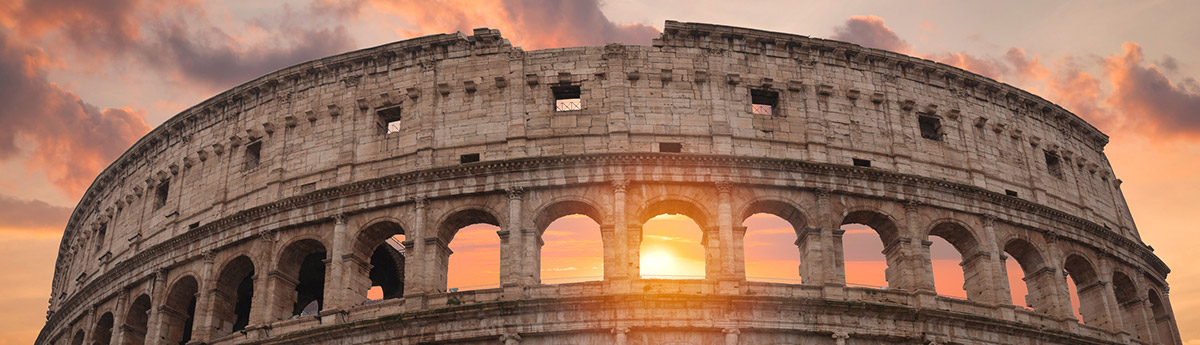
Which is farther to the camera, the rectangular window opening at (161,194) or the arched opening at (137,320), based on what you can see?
the rectangular window opening at (161,194)

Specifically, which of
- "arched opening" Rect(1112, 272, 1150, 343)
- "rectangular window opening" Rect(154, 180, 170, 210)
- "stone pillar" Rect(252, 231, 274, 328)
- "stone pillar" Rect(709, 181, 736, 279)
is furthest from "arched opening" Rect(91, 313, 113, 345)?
"arched opening" Rect(1112, 272, 1150, 343)

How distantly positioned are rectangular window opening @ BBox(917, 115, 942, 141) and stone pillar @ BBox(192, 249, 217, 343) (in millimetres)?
20839

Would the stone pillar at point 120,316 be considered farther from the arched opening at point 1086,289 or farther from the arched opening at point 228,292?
the arched opening at point 1086,289

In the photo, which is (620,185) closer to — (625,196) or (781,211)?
(625,196)

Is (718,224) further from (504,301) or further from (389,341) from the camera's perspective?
(389,341)

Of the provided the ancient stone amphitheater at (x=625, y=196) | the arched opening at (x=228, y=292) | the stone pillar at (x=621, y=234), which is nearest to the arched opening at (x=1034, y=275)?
the ancient stone amphitheater at (x=625, y=196)

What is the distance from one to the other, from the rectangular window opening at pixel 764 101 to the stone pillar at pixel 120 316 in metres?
19.8

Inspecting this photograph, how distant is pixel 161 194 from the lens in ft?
113

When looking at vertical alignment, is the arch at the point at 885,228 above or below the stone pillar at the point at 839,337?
above

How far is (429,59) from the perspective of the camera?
99.9 ft

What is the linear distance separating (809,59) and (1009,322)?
29.8ft

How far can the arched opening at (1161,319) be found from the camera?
33406 millimetres

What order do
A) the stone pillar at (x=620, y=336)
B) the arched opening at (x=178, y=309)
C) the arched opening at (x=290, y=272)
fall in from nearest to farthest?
the stone pillar at (x=620, y=336), the arched opening at (x=290, y=272), the arched opening at (x=178, y=309)

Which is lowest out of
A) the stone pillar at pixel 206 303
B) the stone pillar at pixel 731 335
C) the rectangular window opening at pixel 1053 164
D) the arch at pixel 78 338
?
the stone pillar at pixel 731 335
